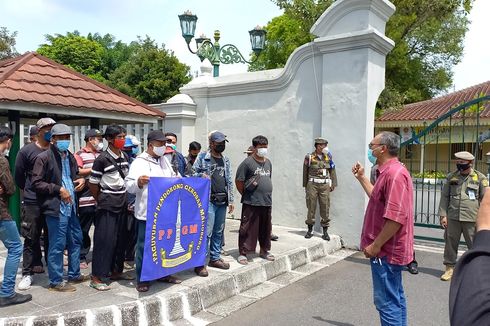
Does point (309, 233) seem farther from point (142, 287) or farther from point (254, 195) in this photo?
point (142, 287)

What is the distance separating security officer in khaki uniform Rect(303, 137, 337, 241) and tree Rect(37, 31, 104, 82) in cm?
3463

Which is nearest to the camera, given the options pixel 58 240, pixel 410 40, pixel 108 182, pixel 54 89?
pixel 58 240

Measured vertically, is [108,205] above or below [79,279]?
above

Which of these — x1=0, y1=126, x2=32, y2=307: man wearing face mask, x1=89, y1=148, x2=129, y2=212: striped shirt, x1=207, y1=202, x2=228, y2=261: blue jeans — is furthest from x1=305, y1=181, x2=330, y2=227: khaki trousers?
x1=0, y1=126, x2=32, y2=307: man wearing face mask

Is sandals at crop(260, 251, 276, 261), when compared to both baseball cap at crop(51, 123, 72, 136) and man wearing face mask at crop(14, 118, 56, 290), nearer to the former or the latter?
man wearing face mask at crop(14, 118, 56, 290)

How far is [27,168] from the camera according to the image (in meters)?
4.82

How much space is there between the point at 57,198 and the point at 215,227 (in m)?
2.11

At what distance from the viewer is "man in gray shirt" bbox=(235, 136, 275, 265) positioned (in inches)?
228

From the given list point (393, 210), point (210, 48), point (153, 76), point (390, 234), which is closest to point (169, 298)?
point (390, 234)

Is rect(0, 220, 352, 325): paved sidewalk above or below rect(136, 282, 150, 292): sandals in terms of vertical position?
below

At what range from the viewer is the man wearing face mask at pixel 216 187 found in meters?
5.56

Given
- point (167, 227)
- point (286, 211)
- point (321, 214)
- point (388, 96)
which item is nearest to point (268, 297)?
point (167, 227)

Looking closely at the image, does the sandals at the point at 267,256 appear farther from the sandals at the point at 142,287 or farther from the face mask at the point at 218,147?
the sandals at the point at 142,287

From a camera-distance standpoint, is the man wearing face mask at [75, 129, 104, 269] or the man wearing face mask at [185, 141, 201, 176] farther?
the man wearing face mask at [185, 141, 201, 176]
